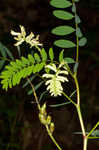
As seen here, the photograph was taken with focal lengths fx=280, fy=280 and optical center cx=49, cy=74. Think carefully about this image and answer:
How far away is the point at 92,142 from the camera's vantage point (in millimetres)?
2789

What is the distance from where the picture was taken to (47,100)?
2498 mm

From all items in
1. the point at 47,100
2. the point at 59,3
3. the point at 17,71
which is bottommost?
the point at 47,100

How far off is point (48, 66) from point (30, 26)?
3006 millimetres

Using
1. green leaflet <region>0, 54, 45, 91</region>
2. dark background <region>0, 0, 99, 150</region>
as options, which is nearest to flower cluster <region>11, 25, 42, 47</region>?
green leaflet <region>0, 54, 45, 91</region>

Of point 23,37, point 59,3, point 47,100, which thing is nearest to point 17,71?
point 23,37

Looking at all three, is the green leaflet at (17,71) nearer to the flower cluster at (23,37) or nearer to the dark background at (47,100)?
the flower cluster at (23,37)

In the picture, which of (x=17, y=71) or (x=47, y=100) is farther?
(x=47, y=100)

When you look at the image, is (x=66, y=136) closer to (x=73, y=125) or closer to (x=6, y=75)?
(x=73, y=125)

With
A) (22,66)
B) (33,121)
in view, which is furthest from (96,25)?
(22,66)

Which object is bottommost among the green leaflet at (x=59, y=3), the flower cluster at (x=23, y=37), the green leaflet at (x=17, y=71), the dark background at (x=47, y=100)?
the dark background at (x=47, y=100)

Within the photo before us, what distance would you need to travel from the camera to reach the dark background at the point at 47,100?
2466 mm

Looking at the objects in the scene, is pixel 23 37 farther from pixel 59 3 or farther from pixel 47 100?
pixel 47 100

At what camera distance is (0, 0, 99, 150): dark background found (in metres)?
2.47

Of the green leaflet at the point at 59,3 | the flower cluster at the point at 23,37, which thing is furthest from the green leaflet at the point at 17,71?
the green leaflet at the point at 59,3
